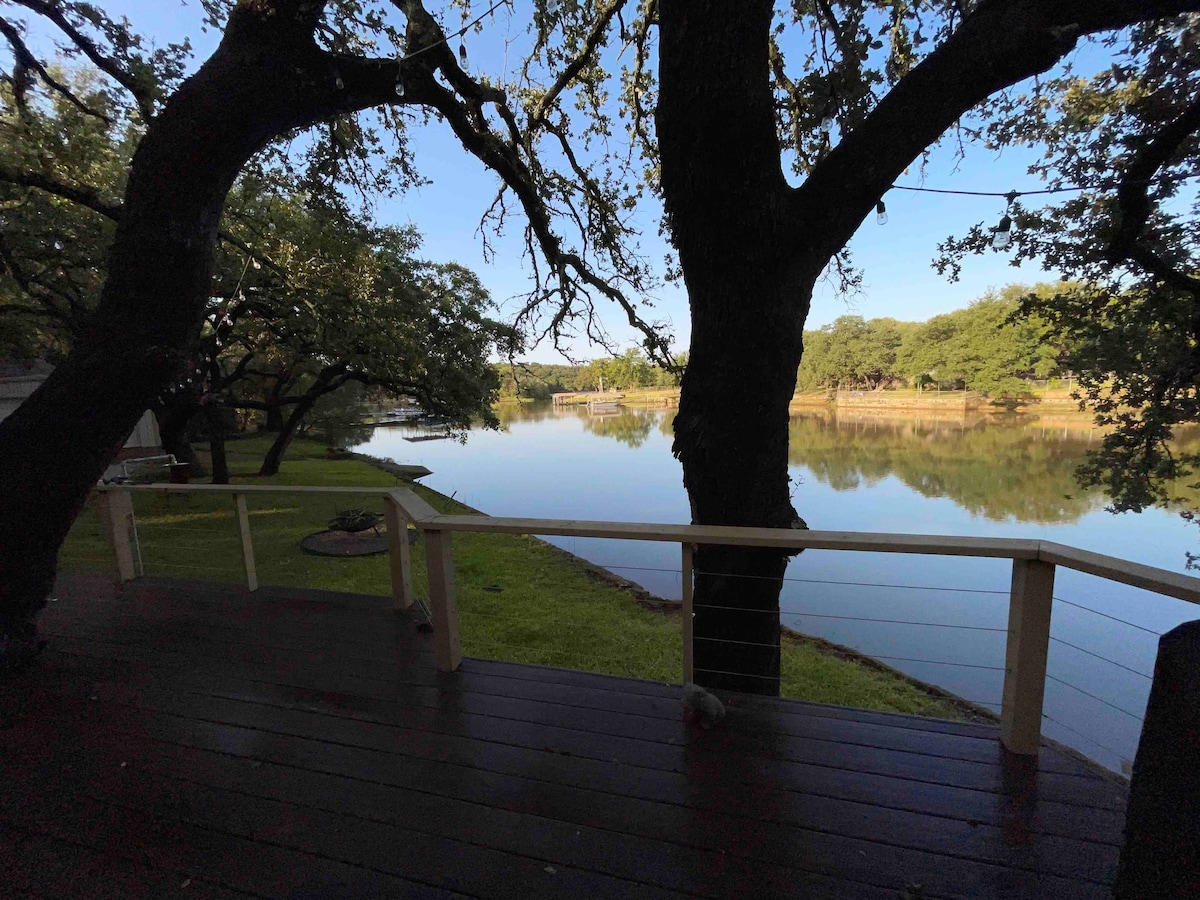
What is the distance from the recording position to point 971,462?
18547 mm

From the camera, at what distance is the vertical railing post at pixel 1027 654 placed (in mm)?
1602

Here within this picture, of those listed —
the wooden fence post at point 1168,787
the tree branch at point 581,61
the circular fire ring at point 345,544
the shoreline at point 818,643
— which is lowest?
the shoreline at point 818,643

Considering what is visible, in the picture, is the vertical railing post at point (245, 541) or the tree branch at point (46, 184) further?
the tree branch at point (46, 184)

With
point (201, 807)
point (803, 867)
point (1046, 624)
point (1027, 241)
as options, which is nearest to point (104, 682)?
point (201, 807)

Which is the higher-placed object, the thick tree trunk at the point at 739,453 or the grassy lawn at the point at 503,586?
Result: the thick tree trunk at the point at 739,453

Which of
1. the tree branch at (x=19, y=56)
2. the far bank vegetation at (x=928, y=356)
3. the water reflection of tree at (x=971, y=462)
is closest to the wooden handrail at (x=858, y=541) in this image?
the tree branch at (x=19, y=56)

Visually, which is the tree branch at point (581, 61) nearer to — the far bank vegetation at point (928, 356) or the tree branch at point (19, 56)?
the tree branch at point (19, 56)

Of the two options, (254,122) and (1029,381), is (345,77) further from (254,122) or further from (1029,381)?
(1029,381)

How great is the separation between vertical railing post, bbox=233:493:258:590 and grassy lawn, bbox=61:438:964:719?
0.49 metres

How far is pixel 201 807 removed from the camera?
160 centimetres

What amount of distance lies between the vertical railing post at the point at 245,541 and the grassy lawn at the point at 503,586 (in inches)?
19.2

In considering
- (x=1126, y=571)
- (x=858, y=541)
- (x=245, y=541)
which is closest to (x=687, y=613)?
(x=858, y=541)

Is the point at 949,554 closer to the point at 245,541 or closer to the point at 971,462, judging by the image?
the point at 245,541

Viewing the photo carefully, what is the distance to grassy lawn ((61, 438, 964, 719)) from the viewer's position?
5008 millimetres
